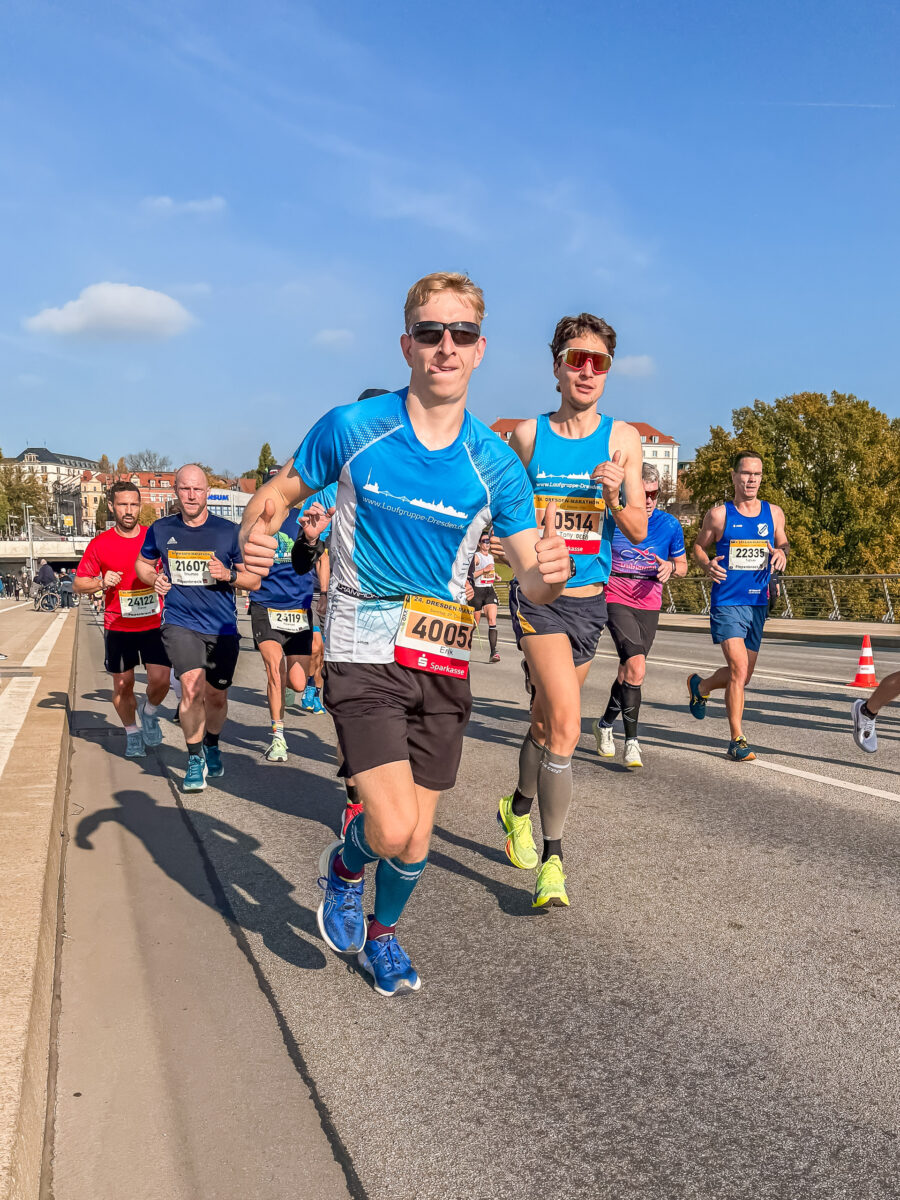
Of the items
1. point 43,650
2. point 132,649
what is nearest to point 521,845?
point 132,649

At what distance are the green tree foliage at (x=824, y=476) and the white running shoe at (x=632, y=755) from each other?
1762 inches

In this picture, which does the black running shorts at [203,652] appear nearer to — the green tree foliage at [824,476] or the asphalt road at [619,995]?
the asphalt road at [619,995]

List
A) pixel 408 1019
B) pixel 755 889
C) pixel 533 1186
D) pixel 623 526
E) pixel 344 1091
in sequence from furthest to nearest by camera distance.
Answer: pixel 623 526 → pixel 755 889 → pixel 408 1019 → pixel 344 1091 → pixel 533 1186

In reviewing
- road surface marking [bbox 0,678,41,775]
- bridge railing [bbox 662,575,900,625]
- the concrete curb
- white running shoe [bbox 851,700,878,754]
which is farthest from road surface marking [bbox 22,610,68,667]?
bridge railing [bbox 662,575,900,625]

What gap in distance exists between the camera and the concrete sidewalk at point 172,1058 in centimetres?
250

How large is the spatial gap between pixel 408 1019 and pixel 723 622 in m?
4.86

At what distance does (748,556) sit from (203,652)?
3980 mm

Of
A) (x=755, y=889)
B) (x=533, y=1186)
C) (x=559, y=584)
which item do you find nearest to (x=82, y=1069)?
(x=533, y=1186)

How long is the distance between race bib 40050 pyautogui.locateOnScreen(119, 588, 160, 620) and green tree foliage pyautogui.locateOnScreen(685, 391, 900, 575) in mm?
44998

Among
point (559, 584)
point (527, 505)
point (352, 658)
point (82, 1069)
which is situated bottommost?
point (82, 1069)

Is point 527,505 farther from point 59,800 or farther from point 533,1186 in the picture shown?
point 59,800

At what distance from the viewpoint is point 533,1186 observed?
2410 mm

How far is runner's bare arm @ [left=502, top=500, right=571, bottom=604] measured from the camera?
11.0 ft

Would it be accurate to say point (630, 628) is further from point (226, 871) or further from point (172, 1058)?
point (172, 1058)
